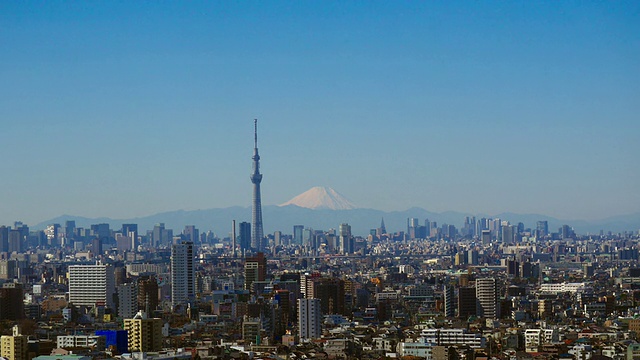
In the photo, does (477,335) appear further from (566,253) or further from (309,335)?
(566,253)

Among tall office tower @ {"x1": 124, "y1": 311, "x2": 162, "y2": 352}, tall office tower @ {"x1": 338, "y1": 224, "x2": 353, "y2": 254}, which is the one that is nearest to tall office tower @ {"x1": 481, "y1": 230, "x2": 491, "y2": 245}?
tall office tower @ {"x1": 338, "y1": 224, "x2": 353, "y2": 254}

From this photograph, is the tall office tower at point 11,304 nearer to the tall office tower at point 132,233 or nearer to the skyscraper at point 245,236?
the tall office tower at point 132,233

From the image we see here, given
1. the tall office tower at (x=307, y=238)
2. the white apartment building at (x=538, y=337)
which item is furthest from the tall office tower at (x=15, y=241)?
the white apartment building at (x=538, y=337)

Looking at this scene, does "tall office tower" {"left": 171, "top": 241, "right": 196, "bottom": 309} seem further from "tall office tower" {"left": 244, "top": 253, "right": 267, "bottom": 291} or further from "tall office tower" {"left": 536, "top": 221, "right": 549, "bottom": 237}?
"tall office tower" {"left": 536, "top": 221, "right": 549, "bottom": 237}

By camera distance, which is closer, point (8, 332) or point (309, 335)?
point (8, 332)

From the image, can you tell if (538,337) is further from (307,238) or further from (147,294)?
(307,238)

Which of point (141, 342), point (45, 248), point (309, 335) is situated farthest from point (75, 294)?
Result: point (45, 248)
